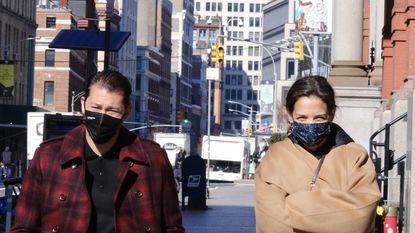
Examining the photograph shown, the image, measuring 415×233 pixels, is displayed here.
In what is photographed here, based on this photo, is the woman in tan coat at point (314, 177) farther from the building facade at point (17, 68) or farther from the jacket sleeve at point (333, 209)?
the building facade at point (17, 68)

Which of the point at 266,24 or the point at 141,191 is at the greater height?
the point at 266,24

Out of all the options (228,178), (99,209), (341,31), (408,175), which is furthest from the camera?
(228,178)

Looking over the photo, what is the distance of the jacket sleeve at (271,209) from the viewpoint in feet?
20.4

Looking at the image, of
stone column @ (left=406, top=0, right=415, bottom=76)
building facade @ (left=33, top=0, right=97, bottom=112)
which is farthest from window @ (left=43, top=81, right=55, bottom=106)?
stone column @ (left=406, top=0, right=415, bottom=76)

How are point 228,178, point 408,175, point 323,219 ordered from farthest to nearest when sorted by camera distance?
1. point 228,178
2. point 408,175
3. point 323,219

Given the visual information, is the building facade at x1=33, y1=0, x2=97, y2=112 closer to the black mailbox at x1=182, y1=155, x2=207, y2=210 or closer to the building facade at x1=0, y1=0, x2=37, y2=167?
the building facade at x1=0, y1=0, x2=37, y2=167

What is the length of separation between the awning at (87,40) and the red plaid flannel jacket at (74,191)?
19068 mm

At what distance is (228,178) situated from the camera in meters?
84.4

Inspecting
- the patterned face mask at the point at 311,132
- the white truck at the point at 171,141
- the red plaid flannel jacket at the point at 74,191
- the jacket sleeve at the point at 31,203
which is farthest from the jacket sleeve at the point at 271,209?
the white truck at the point at 171,141

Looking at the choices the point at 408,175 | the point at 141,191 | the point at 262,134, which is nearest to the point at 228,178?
the point at 262,134

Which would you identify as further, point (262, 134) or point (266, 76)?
point (266, 76)

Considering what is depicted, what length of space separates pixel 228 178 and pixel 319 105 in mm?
78101

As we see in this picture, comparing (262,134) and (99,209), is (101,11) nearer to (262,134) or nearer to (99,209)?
(262,134)

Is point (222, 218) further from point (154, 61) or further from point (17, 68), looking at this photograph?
point (154, 61)
